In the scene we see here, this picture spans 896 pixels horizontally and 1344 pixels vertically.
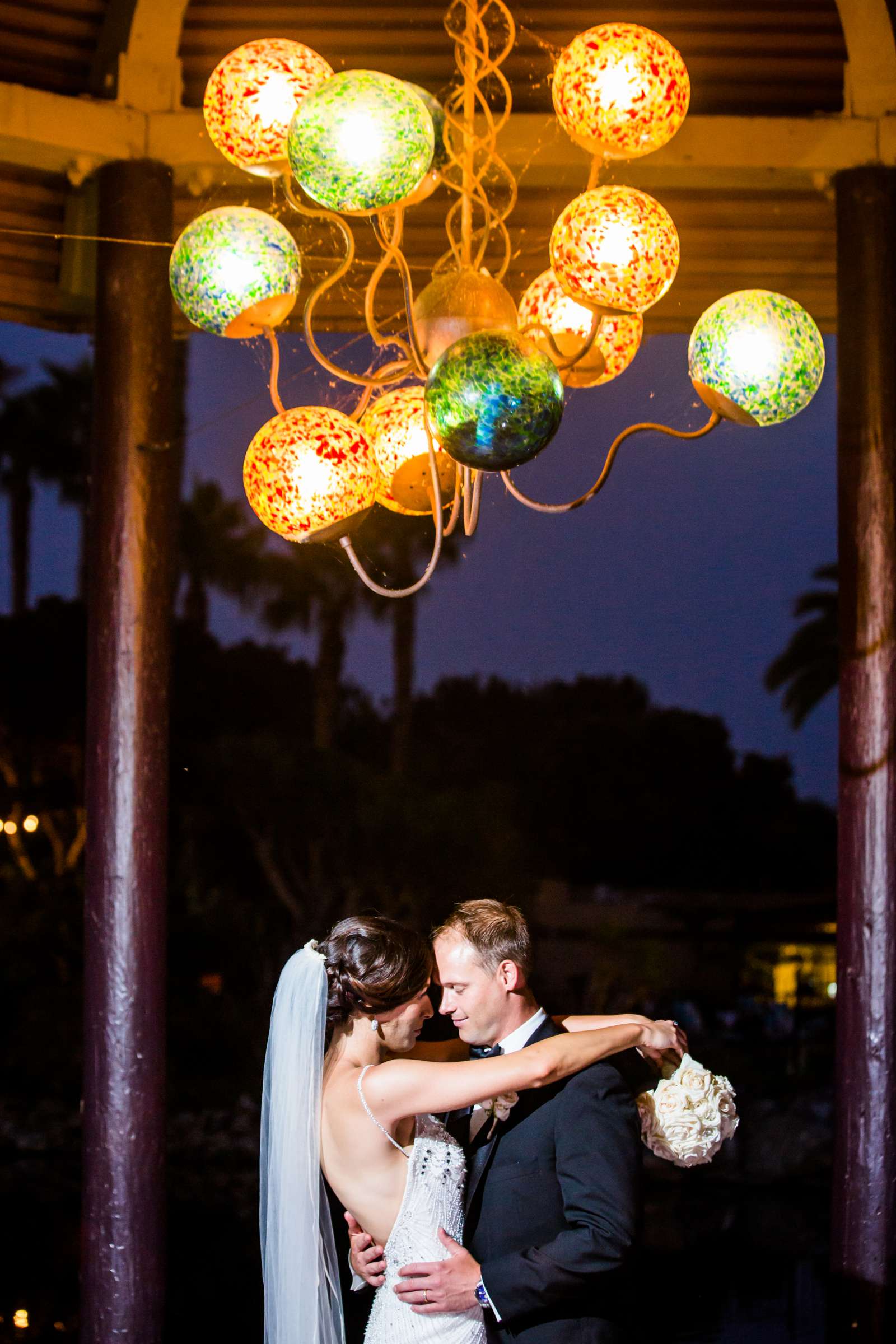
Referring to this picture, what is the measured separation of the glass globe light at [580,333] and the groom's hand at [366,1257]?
5.65ft

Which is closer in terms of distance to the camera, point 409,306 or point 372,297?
point 409,306

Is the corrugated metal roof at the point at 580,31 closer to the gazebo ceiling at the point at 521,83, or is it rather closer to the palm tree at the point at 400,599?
the gazebo ceiling at the point at 521,83

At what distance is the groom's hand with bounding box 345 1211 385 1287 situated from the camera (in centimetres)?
249

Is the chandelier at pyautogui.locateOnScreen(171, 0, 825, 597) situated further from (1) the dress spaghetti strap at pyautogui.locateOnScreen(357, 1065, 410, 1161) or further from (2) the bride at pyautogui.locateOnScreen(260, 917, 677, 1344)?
(1) the dress spaghetti strap at pyautogui.locateOnScreen(357, 1065, 410, 1161)

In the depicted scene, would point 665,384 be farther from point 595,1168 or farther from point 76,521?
point 76,521

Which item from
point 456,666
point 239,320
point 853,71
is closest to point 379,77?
point 239,320

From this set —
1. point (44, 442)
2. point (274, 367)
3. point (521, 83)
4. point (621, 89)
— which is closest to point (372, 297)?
point (274, 367)

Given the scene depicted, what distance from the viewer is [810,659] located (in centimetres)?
1761

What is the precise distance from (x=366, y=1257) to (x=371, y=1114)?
1.00ft

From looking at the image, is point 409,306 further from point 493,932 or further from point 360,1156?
point 360,1156

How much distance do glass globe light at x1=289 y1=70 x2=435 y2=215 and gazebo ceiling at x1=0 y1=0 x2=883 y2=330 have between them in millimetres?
1468

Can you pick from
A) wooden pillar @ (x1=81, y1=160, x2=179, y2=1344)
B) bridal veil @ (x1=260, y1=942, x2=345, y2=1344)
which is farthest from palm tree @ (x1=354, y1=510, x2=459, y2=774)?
bridal veil @ (x1=260, y1=942, x2=345, y2=1344)

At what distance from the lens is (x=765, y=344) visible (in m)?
2.40

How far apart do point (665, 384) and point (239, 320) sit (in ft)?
4.86
